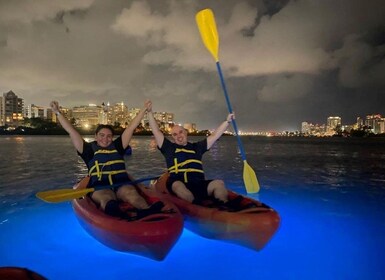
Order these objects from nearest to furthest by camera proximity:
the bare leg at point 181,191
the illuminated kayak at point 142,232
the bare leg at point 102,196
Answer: the illuminated kayak at point 142,232 < the bare leg at point 102,196 < the bare leg at point 181,191

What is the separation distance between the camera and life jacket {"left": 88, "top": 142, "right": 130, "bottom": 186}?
15.6 ft

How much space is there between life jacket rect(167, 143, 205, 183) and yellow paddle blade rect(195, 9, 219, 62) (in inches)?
108

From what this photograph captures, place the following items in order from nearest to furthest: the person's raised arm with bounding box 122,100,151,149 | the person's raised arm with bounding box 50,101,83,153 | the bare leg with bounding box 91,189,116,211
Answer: the bare leg with bounding box 91,189,116,211 < the person's raised arm with bounding box 50,101,83,153 < the person's raised arm with bounding box 122,100,151,149

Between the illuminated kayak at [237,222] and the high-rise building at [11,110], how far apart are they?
423 feet

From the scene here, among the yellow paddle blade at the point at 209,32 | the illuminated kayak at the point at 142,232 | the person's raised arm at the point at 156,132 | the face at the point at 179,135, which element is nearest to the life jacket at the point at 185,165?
the face at the point at 179,135

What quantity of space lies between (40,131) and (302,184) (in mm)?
93633

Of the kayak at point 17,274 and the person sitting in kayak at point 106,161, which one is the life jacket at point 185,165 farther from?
the kayak at point 17,274

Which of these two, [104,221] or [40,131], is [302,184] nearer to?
[104,221]

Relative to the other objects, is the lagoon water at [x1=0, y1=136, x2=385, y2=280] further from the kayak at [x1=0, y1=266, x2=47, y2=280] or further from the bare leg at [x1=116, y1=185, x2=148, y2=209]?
the kayak at [x1=0, y1=266, x2=47, y2=280]

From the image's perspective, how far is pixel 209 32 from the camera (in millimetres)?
7039

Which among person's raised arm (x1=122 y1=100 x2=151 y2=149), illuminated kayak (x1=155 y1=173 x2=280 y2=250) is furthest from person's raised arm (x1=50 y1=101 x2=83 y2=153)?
illuminated kayak (x1=155 y1=173 x2=280 y2=250)

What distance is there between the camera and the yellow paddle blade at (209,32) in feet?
22.7

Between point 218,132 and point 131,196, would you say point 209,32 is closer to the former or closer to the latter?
point 218,132

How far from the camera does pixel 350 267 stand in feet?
13.5
